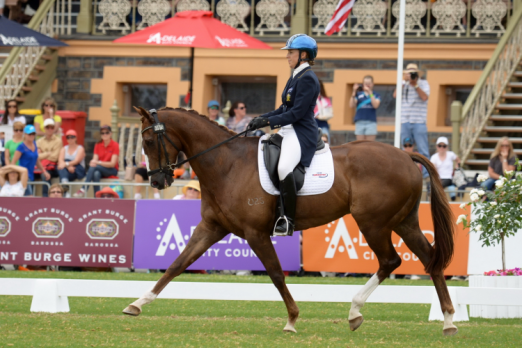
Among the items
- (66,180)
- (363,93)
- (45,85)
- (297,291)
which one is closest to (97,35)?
(45,85)

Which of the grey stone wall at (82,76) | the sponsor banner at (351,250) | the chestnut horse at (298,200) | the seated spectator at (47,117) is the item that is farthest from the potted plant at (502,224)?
the grey stone wall at (82,76)

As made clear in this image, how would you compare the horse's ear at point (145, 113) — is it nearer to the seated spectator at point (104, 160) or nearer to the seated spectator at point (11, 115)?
the seated spectator at point (104, 160)

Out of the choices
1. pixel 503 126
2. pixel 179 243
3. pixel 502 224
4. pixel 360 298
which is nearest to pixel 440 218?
pixel 360 298

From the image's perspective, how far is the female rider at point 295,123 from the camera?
26.2 ft

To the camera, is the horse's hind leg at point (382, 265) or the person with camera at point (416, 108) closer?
the horse's hind leg at point (382, 265)

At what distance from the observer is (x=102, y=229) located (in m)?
13.2

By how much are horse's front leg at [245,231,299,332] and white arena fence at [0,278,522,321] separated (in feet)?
2.79

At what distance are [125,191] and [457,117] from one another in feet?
22.7

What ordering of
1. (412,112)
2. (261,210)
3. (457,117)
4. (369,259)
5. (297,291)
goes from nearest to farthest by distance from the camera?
(261,210) → (297,291) → (369,259) → (412,112) → (457,117)

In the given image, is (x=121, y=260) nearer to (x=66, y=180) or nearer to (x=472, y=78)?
(x=66, y=180)

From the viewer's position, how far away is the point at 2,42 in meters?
16.9

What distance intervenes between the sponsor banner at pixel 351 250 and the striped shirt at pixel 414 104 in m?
3.60

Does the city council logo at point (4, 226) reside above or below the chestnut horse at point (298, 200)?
below

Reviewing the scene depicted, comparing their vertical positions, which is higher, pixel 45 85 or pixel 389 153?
pixel 45 85
